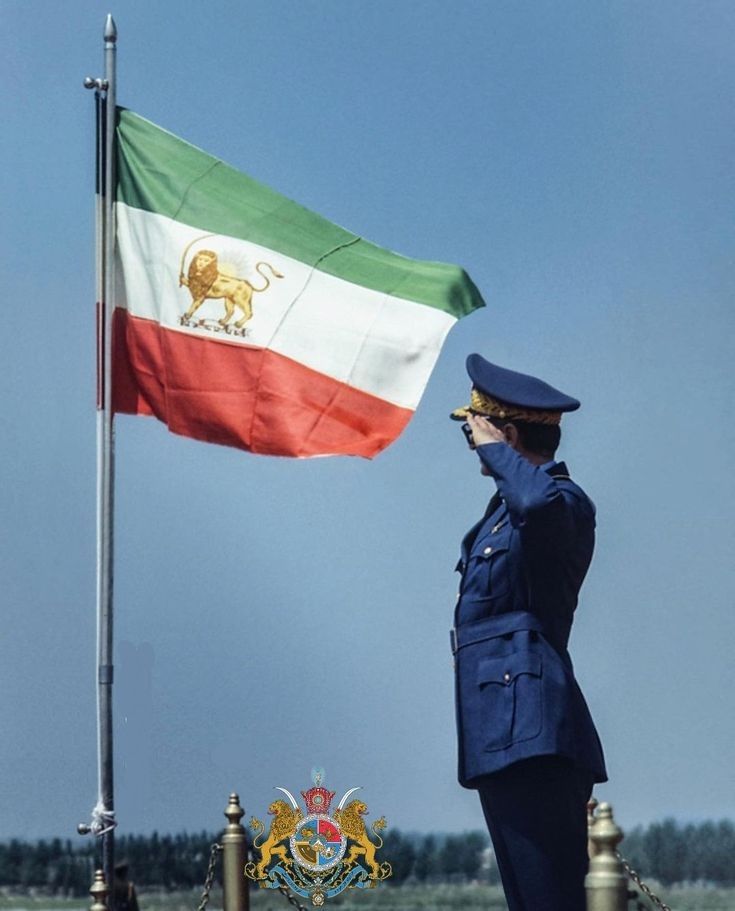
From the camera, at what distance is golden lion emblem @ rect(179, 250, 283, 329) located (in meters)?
5.45

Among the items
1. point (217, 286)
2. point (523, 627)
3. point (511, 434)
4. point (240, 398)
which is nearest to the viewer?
point (523, 627)

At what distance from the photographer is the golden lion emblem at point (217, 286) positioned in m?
5.45

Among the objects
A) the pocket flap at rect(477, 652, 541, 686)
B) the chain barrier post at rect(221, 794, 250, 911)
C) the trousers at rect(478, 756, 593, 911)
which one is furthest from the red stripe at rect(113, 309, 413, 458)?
the trousers at rect(478, 756, 593, 911)

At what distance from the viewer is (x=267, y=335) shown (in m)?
5.42

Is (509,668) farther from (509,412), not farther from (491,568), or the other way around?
(509,412)

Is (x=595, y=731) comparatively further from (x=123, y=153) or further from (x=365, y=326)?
(x=123, y=153)

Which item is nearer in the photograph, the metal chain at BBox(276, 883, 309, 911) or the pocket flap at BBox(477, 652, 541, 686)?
the pocket flap at BBox(477, 652, 541, 686)

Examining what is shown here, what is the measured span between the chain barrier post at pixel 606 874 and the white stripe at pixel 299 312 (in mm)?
2366

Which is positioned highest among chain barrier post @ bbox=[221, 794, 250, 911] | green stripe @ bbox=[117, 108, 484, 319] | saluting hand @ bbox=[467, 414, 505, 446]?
green stripe @ bbox=[117, 108, 484, 319]

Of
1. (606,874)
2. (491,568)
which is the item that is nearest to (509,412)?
(491,568)

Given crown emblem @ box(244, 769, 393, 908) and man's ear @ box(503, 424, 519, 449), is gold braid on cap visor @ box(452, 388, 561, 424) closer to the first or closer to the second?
man's ear @ box(503, 424, 519, 449)

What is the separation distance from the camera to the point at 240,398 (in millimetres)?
5367

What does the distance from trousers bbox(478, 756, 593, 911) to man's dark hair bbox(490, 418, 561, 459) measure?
2.40 feet

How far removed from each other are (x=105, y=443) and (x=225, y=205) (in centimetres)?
99
